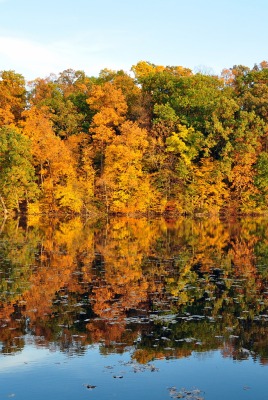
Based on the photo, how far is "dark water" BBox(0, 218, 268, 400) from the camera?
9742mm

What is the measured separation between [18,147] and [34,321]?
39.0m

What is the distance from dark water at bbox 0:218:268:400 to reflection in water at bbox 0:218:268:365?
0.04m

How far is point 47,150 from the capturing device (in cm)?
5309

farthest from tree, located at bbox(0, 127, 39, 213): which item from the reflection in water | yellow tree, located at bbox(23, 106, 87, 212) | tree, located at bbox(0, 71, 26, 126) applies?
the reflection in water

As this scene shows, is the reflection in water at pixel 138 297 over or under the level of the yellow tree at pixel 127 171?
under

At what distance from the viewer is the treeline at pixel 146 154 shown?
53656 millimetres

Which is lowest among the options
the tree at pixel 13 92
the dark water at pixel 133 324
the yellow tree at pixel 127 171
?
the dark water at pixel 133 324

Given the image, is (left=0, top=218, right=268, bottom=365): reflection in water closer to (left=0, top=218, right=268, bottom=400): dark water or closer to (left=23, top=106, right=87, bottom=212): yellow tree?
(left=0, top=218, right=268, bottom=400): dark water

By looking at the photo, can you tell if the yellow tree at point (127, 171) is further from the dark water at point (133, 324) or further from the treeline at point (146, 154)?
the dark water at point (133, 324)

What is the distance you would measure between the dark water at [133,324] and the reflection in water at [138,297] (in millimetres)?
37

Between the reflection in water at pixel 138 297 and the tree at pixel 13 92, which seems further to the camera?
the tree at pixel 13 92

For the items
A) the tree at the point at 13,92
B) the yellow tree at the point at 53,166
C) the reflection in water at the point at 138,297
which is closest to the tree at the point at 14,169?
the yellow tree at the point at 53,166

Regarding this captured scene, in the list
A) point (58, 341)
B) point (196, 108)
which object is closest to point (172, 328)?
point (58, 341)

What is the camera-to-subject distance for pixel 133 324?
1329 centimetres
